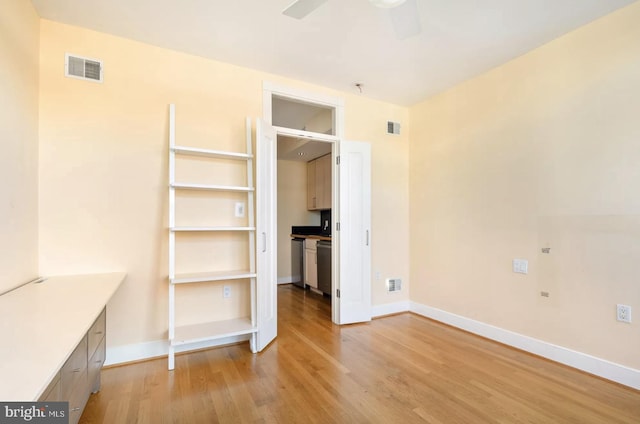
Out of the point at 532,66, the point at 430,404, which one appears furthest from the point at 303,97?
the point at 430,404

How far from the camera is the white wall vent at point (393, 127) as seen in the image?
158 inches

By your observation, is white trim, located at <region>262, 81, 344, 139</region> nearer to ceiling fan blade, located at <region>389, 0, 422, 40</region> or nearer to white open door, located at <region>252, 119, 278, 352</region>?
white open door, located at <region>252, 119, 278, 352</region>

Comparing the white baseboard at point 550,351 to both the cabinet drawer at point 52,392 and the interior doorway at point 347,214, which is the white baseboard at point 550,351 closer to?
the interior doorway at point 347,214

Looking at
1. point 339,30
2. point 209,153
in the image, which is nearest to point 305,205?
point 209,153

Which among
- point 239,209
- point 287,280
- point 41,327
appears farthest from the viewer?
point 287,280

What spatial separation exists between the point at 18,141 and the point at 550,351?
437cm

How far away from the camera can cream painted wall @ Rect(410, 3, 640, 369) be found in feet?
7.35

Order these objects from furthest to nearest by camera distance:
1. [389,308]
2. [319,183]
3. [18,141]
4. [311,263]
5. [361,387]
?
[319,183] < [311,263] < [389,308] < [361,387] < [18,141]

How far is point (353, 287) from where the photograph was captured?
3.59 m

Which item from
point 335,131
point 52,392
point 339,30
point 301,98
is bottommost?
point 52,392

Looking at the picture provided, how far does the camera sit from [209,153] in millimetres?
2715


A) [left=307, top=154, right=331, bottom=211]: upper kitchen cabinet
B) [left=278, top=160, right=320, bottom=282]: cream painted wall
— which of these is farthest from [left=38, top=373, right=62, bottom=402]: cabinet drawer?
[left=278, top=160, right=320, bottom=282]: cream painted wall

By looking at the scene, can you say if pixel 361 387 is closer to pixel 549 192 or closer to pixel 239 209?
pixel 239 209

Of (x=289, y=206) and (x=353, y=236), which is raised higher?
(x=289, y=206)
